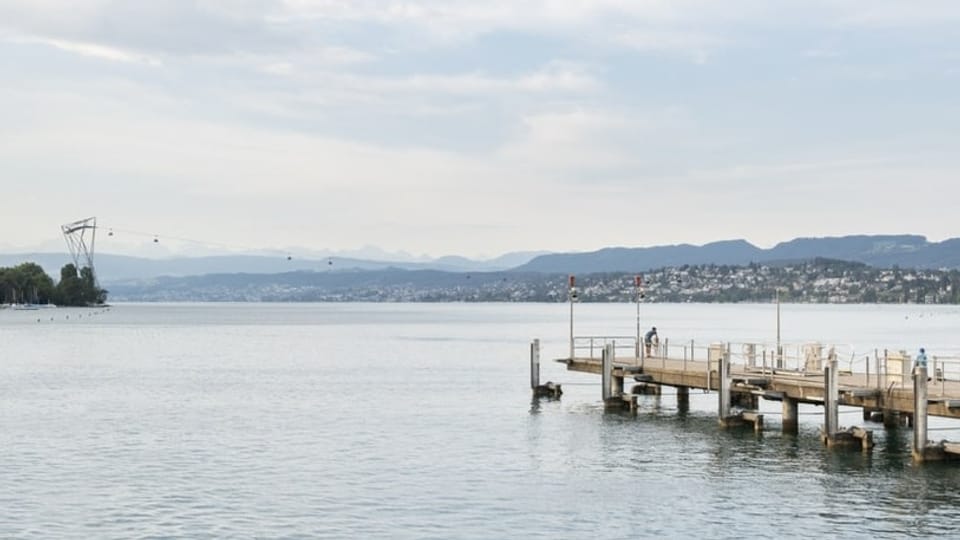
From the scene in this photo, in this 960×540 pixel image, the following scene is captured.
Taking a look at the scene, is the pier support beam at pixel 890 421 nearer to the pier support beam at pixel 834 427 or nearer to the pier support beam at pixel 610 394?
the pier support beam at pixel 834 427

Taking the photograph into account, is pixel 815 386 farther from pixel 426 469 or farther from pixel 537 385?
pixel 537 385

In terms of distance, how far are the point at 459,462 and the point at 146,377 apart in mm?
45549

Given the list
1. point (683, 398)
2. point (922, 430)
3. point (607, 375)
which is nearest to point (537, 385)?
point (607, 375)

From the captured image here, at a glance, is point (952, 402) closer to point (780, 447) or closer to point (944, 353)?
point (780, 447)

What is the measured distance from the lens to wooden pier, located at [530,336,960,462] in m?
39.4

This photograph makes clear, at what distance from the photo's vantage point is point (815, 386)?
45.5 metres

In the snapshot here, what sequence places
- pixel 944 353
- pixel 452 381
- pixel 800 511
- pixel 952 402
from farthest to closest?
pixel 944 353, pixel 452 381, pixel 952 402, pixel 800 511

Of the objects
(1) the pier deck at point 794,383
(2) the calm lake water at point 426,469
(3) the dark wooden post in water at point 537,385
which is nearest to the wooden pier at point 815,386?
(1) the pier deck at point 794,383

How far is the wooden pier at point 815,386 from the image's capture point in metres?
39.4

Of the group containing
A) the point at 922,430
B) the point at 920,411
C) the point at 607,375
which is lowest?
the point at 922,430

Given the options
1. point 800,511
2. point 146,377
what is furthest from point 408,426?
point 146,377

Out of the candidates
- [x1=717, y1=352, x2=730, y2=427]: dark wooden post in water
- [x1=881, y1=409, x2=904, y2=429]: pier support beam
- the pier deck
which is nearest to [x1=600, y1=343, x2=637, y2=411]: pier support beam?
the pier deck

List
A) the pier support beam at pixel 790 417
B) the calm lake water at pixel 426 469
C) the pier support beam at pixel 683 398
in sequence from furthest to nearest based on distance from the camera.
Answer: the pier support beam at pixel 683 398, the pier support beam at pixel 790 417, the calm lake water at pixel 426 469

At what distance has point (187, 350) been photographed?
122750 millimetres
